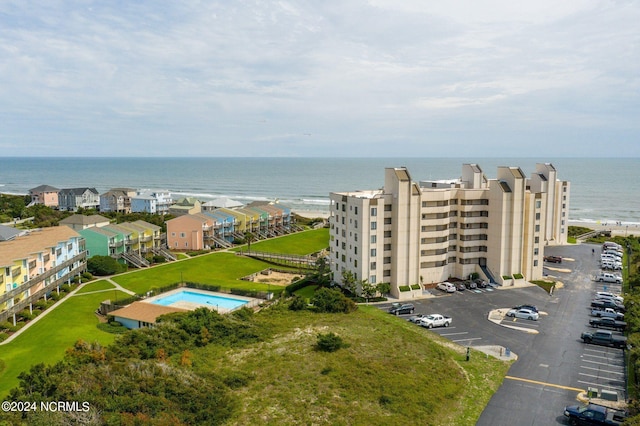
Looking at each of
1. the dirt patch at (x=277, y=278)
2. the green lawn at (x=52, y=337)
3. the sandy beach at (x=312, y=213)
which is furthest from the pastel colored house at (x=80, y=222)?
the sandy beach at (x=312, y=213)

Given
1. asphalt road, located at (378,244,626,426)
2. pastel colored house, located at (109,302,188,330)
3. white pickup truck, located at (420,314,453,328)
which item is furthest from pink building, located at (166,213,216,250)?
white pickup truck, located at (420,314,453,328)

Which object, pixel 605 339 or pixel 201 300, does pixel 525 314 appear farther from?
pixel 201 300

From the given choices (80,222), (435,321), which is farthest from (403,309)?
(80,222)

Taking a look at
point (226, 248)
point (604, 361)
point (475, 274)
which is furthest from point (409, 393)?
point (226, 248)

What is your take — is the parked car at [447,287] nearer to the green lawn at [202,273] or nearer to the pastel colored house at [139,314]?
the green lawn at [202,273]

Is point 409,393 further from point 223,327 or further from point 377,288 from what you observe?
point 377,288

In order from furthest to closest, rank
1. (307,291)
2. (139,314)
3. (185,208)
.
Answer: (185,208)
(307,291)
(139,314)

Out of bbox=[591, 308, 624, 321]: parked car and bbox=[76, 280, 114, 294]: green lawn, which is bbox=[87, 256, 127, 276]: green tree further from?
bbox=[591, 308, 624, 321]: parked car
